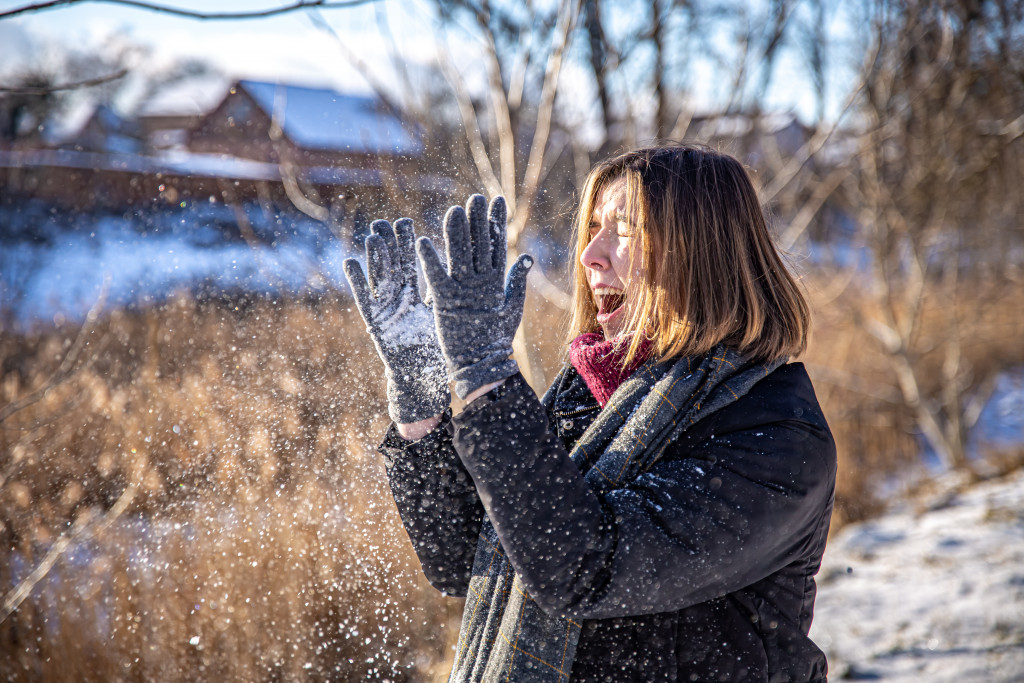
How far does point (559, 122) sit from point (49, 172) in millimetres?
3702

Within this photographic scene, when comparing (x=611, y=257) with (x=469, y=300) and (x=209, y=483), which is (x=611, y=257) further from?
(x=209, y=483)

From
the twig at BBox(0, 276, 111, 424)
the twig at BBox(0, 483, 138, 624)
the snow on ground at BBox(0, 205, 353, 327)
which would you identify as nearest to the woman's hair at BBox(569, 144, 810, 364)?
the snow on ground at BBox(0, 205, 353, 327)

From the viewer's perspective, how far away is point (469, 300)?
3.52ft

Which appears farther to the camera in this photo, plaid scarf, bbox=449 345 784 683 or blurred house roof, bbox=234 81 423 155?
blurred house roof, bbox=234 81 423 155

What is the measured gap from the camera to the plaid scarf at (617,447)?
1138 mm

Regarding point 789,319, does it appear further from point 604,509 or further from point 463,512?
point 463,512

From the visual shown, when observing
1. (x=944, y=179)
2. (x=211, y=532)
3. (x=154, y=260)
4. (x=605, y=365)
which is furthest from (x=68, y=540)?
(x=944, y=179)

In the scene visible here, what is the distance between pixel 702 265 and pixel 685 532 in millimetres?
487

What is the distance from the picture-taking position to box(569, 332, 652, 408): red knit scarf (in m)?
1.30

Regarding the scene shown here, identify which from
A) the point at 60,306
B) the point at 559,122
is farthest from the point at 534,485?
the point at 60,306

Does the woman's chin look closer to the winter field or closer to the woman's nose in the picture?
the woman's nose

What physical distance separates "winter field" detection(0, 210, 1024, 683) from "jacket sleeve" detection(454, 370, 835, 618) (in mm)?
1114

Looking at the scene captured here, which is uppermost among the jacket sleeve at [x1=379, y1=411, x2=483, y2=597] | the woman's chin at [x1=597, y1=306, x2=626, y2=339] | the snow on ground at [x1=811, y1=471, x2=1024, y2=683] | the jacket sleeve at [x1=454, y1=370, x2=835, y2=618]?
the woman's chin at [x1=597, y1=306, x2=626, y2=339]

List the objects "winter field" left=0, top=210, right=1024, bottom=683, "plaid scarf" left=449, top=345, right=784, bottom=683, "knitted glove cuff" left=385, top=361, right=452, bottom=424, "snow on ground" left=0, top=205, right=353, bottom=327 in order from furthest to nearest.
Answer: "snow on ground" left=0, top=205, right=353, bottom=327 → "winter field" left=0, top=210, right=1024, bottom=683 → "knitted glove cuff" left=385, top=361, right=452, bottom=424 → "plaid scarf" left=449, top=345, right=784, bottom=683
